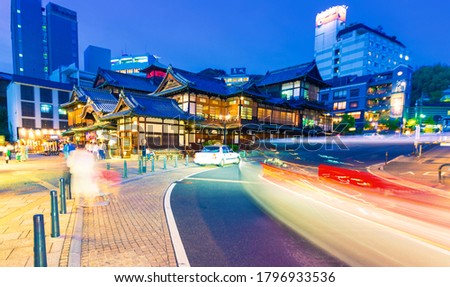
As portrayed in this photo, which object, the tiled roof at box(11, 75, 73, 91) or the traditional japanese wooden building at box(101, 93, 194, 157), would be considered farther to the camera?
the tiled roof at box(11, 75, 73, 91)

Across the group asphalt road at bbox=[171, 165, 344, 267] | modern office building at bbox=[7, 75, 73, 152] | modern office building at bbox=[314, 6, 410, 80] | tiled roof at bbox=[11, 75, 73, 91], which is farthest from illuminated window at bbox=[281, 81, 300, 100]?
modern office building at bbox=[314, 6, 410, 80]

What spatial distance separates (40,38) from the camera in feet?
258

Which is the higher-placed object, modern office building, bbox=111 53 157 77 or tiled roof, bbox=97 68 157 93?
modern office building, bbox=111 53 157 77

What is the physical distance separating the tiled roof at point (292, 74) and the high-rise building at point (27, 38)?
3427 inches

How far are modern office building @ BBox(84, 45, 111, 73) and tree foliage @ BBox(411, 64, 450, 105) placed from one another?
345 ft

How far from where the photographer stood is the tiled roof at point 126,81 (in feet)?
97.5

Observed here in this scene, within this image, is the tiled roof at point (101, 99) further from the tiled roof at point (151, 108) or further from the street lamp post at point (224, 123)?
the street lamp post at point (224, 123)

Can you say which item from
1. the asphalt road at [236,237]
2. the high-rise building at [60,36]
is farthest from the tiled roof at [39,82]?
the asphalt road at [236,237]

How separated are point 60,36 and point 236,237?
368 ft

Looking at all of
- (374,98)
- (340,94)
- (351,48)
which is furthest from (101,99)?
(351,48)

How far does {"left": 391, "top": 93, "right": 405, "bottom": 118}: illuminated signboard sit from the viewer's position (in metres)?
49.2

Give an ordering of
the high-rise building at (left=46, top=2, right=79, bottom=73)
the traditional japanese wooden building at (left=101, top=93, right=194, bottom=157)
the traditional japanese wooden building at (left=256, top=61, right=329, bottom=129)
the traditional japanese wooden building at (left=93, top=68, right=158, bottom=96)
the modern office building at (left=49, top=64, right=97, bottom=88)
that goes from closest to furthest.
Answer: the traditional japanese wooden building at (left=101, top=93, right=194, bottom=157), the traditional japanese wooden building at (left=93, top=68, right=158, bottom=96), the traditional japanese wooden building at (left=256, top=61, right=329, bottom=129), the modern office building at (left=49, top=64, right=97, bottom=88), the high-rise building at (left=46, top=2, right=79, bottom=73)

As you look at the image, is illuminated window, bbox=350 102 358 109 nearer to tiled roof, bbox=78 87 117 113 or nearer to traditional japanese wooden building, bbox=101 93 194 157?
traditional japanese wooden building, bbox=101 93 194 157

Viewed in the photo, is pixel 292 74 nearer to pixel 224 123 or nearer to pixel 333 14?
pixel 224 123
